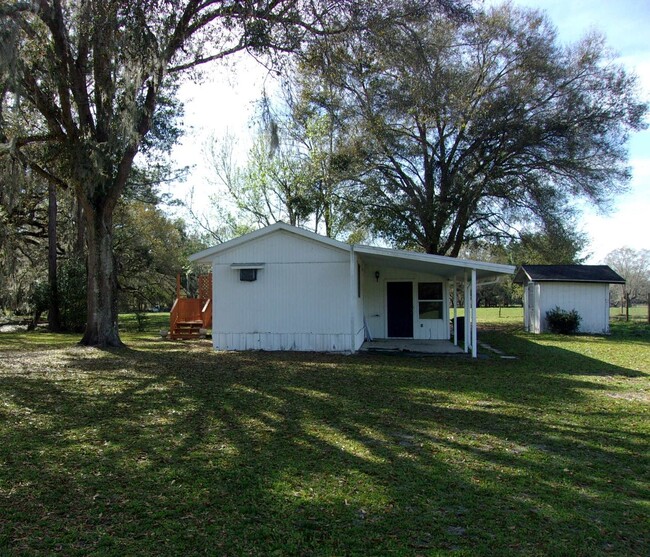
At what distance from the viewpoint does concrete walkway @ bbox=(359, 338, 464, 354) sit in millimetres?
13117

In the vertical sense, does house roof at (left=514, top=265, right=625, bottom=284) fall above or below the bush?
above

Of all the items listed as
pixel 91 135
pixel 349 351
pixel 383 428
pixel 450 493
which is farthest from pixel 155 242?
pixel 450 493

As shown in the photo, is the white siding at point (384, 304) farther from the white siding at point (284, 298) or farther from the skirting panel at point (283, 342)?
the skirting panel at point (283, 342)

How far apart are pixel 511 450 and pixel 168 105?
14.7 m

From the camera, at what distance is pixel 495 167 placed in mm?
20391

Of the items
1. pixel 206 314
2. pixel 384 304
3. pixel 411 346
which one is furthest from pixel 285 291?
pixel 206 314

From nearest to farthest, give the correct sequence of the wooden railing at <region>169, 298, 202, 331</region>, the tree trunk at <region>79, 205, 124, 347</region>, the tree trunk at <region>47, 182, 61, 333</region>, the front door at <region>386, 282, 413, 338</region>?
the tree trunk at <region>79, 205, 124, 347</region>, the front door at <region>386, 282, 413, 338</region>, the wooden railing at <region>169, 298, 202, 331</region>, the tree trunk at <region>47, 182, 61, 333</region>

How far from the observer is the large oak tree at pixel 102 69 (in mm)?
9508

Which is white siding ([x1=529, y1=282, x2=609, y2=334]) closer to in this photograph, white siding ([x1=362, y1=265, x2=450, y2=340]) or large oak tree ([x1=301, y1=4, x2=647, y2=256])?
large oak tree ([x1=301, y1=4, x2=647, y2=256])

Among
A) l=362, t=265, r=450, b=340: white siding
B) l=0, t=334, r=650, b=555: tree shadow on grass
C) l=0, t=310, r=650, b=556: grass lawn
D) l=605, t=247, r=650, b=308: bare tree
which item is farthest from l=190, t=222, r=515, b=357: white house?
l=605, t=247, r=650, b=308: bare tree

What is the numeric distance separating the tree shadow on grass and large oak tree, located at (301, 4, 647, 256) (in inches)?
438

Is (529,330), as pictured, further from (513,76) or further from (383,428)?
(383,428)

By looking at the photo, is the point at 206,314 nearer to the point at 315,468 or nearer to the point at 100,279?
the point at 100,279

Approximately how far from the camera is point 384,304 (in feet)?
52.4
